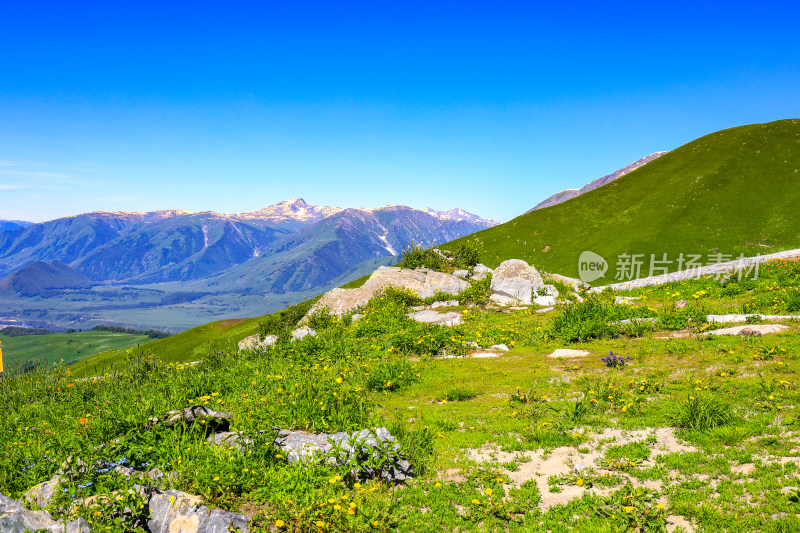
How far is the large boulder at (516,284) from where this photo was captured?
24.9m

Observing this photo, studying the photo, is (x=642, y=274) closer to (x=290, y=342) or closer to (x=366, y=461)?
(x=290, y=342)

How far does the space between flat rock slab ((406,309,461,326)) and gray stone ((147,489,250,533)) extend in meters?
14.6

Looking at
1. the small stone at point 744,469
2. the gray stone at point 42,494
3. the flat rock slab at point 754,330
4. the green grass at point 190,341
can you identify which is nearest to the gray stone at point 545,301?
the flat rock slab at point 754,330

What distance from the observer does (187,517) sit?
5.70 meters

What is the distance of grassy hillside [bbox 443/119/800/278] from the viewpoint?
57.8 meters

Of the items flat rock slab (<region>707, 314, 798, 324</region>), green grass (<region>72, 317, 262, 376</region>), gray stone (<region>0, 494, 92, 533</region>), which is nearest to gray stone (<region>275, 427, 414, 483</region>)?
gray stone (<region>0, 494, 92, 533</region>)

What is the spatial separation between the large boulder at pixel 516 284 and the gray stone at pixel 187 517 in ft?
67.1

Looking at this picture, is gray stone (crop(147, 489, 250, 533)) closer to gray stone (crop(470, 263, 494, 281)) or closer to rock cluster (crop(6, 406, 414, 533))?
rock cluster (crop(6, 406, 414, 533))

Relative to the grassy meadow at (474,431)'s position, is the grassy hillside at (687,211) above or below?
above

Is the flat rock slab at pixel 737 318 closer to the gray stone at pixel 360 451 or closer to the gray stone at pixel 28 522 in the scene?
the gray stone at pixel 360 451

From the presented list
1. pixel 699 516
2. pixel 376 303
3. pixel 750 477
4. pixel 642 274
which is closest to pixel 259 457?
pixel 699 516

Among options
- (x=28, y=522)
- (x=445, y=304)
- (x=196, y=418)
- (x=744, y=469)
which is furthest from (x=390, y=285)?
(x=28, y=522)

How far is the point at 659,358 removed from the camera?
1255cm

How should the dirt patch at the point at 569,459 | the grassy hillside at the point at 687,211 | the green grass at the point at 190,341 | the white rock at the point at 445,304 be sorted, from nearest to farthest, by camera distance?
1. the dirt patch at the point at 569,459
2. the white rock at the point at 445,304
3. the grassy hillside at the point at 687,211
4. the green grass at the point at 190,341
